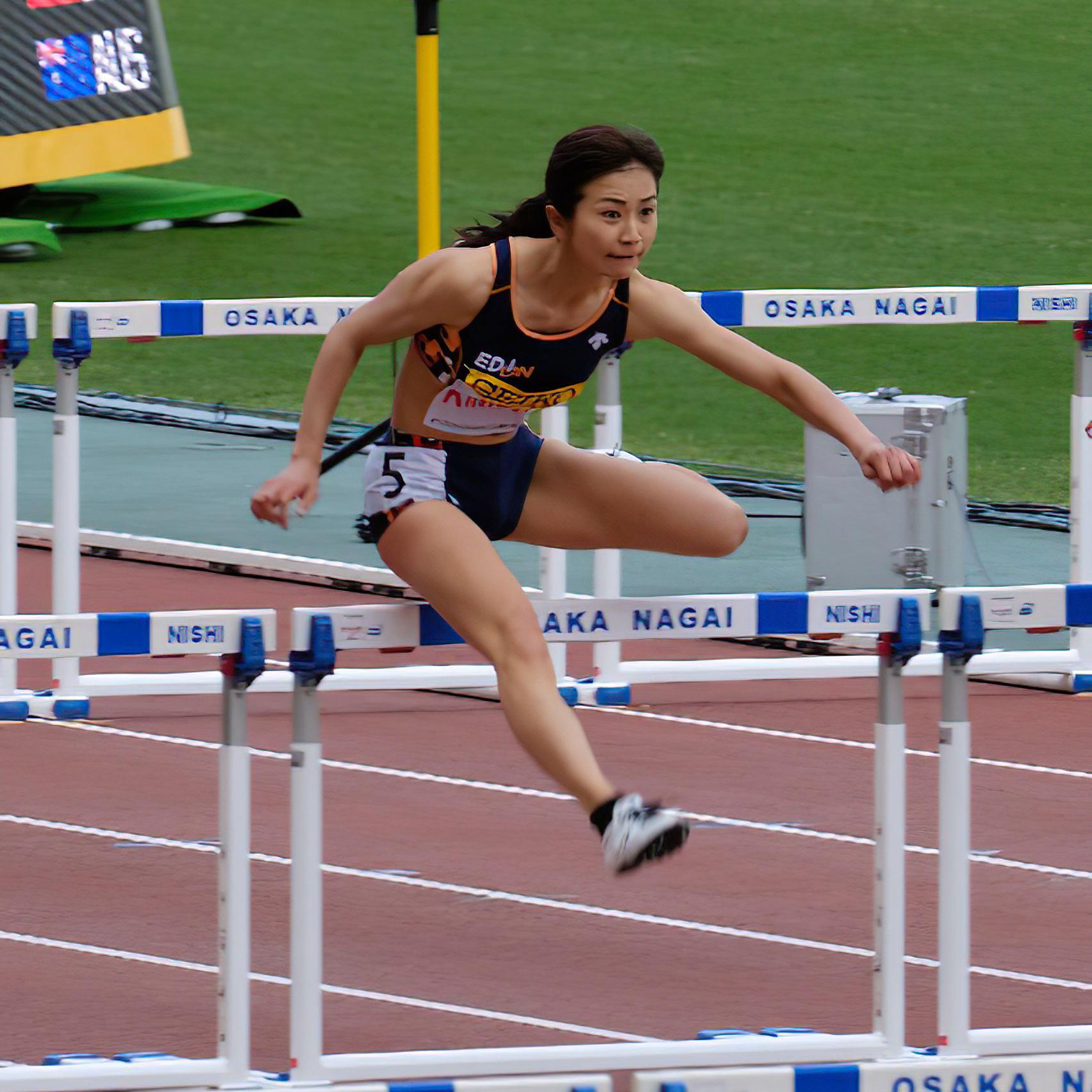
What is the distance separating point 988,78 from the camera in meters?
23.1

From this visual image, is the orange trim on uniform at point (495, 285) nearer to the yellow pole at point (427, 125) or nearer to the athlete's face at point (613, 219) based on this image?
the athlete's face at point (613, 219)

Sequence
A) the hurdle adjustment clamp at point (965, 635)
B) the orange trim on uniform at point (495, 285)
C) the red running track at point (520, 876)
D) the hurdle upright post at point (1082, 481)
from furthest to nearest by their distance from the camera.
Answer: the hurdle upright post at point (1082, 481) → the red running track at point (520, 876) → the orange trim on uniform at point (495, 285) → the hurdle adjustment clamp at point (965, 635)

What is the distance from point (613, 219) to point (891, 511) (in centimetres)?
375

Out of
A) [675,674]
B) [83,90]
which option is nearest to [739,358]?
[675,674]

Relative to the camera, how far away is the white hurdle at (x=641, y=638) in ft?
12.9

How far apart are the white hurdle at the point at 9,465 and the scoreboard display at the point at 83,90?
8.20 meters

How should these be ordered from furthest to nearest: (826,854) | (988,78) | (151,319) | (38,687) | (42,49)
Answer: (988,78), (42,49), (38,687), (151,319), (826,854)

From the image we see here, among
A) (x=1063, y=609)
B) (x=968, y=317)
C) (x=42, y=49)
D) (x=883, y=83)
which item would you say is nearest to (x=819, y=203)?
(x=883, y=83)

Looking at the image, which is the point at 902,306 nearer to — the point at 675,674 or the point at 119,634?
the point at 675,674

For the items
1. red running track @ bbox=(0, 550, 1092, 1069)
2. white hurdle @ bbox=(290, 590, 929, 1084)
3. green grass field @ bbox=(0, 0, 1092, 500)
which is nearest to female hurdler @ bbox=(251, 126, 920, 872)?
white hurdle @ bbox=(290, 590, 929, 1084)

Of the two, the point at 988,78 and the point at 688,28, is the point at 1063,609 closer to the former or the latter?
the point at 988,78

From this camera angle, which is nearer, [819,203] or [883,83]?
[819,203]

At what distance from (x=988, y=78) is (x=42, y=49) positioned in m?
11.4

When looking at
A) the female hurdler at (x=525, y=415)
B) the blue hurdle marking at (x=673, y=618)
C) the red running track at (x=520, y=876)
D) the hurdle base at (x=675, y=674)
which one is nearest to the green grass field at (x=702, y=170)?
the hurdle base at (x=675, y=674)
